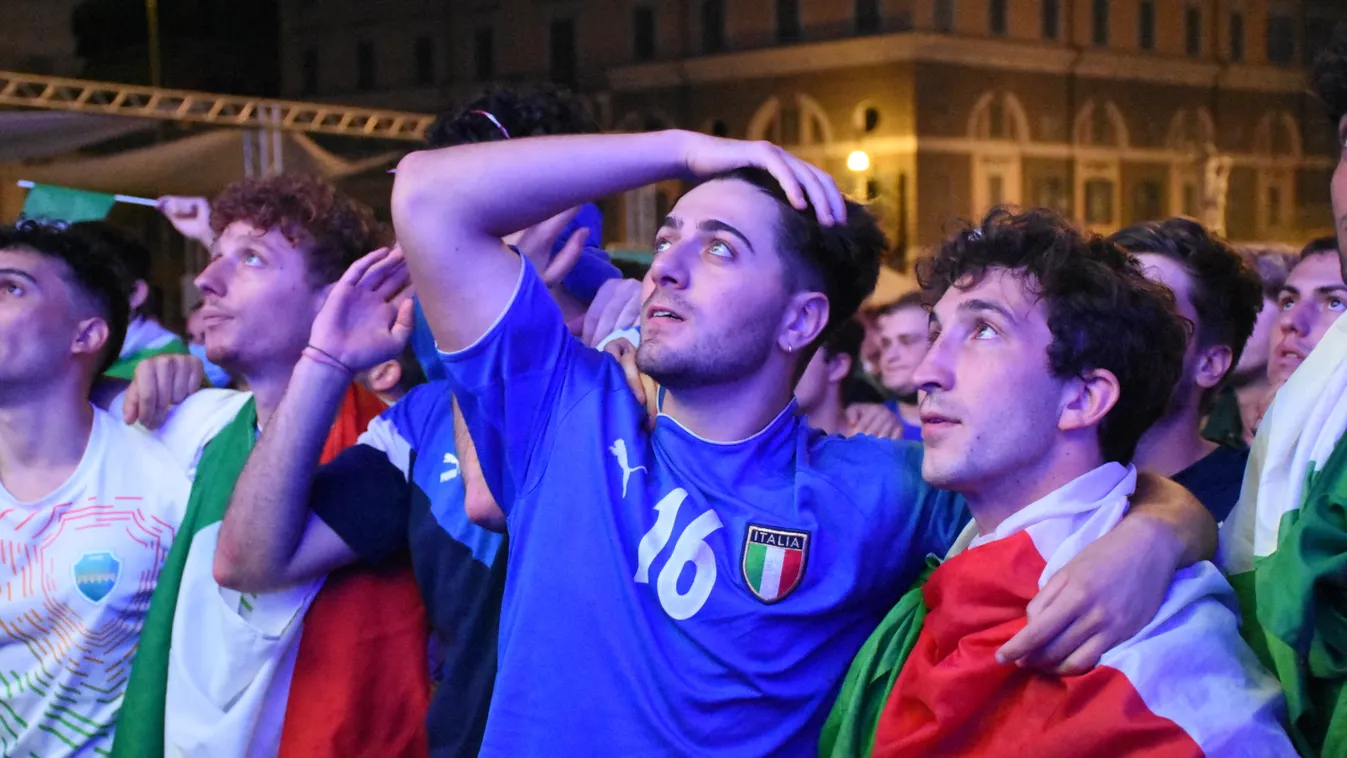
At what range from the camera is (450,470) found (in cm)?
245

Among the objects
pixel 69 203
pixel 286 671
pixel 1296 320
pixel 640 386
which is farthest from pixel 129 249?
pixel 1296 320

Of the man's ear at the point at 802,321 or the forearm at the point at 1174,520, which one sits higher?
the man's ear at the point at 802,321

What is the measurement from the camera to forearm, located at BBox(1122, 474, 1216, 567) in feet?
6.09

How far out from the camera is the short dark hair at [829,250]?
222 cm

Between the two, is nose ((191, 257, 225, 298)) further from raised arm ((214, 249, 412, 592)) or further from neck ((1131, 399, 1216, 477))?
neck ((1131, 399, 1216, 477))

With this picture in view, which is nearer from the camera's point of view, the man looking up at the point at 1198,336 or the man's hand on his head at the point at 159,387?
the man looking up at the point at 1198,336

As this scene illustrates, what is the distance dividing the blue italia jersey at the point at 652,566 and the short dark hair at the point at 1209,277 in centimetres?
81

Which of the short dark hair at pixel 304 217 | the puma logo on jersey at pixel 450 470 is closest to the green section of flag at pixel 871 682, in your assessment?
the puma logo on jersey at pixel 450 470

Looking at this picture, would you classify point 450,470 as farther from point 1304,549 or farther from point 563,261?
point 1304,549

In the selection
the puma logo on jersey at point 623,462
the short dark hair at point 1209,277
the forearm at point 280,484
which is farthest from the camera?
the short dark hair at point 1209,277

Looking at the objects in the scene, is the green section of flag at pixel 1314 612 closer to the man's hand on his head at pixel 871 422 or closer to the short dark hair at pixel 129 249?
the man's hand on his head at pixel 871 422

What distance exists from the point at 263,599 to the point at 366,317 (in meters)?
0.56

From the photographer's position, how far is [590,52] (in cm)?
2222

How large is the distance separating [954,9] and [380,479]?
772 inches
